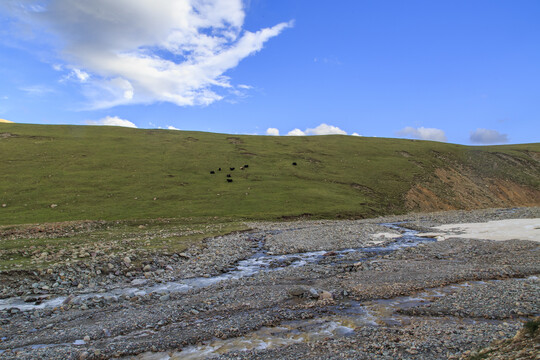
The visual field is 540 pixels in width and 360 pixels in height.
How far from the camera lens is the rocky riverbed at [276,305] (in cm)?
1221

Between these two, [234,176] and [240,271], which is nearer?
[240,271]

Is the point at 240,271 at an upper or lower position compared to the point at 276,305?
lower

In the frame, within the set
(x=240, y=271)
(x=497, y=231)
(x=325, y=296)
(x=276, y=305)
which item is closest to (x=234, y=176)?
(x=240, y=271)

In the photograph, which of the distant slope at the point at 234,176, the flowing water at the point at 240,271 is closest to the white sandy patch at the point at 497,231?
the flowing water at the point at 240,271

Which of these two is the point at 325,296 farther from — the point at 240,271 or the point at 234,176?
the point at 234,176

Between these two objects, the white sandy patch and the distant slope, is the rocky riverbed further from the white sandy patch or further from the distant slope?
the distant slope

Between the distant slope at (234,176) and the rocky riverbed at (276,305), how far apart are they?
1117 inches

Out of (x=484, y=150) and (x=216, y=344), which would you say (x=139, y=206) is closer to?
→ (x=216, y=344)

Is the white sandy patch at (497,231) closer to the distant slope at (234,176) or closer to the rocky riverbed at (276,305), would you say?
the rocky riverbed at (276,305)

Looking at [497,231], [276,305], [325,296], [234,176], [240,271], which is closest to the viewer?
[276,305]

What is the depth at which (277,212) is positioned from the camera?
56000 mm

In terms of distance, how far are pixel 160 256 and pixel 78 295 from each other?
8639mm

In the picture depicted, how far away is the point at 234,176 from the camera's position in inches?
2857

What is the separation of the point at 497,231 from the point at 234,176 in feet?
163
